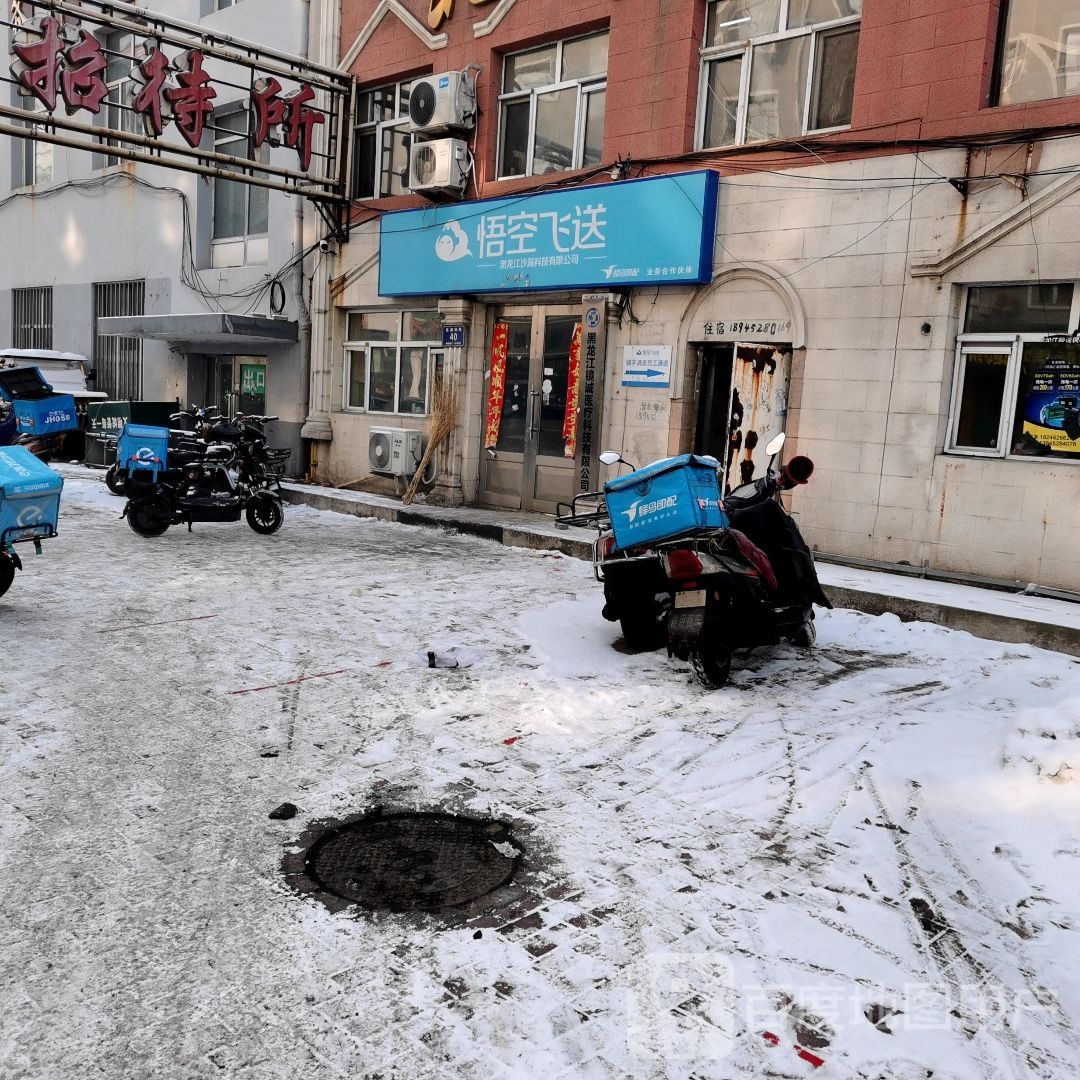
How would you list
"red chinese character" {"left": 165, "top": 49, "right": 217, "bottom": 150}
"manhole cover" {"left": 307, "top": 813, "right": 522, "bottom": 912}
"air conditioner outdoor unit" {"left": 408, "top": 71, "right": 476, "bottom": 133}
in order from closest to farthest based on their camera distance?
1. "manhole cover" {"left": 307, "top": 813, "right": 522, "bottom": 912}
2. "red chinese character" {"left": 165, "top": 49, "right": 217, "bottom": 150}
3. "air conditioner outdoor unit" {"left": 408, "top": 71, "right": 476, "bottom": 133}

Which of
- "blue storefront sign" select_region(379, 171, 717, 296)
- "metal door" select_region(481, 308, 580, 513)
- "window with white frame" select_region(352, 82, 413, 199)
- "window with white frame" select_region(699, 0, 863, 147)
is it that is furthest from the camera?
"window with white frame" select_region(352, 82, 413, 199)

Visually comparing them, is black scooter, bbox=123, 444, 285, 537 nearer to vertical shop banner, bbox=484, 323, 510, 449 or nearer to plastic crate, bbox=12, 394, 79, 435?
vertical shop banner, bbox=484, 323, 510, 449

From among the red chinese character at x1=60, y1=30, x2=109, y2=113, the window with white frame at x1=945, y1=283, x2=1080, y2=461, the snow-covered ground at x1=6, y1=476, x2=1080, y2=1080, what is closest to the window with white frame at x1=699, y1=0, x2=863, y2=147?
the window with white frame at x1=945, y1=283, x2=1080, y2=461

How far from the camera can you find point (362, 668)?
20.6 feet

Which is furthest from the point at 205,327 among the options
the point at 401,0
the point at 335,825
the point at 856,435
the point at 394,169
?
the point at 335,825

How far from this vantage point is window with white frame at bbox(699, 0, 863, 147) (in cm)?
1005

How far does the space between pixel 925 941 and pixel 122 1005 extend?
2632 millimetres

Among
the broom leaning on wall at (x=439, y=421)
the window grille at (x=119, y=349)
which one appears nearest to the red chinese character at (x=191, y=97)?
the broom leaning on wall at (x=439, y=421)

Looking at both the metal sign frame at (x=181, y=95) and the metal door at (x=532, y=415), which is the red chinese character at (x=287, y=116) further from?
the metal door at (x=532, y=415)

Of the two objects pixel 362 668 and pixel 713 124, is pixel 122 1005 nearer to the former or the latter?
pixel 362 668

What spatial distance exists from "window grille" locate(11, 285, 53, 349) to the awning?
19.6 feet

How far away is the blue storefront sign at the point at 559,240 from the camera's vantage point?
10.8 m

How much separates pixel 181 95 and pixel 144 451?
18.2 ft

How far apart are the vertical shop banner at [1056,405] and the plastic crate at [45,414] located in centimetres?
1438
